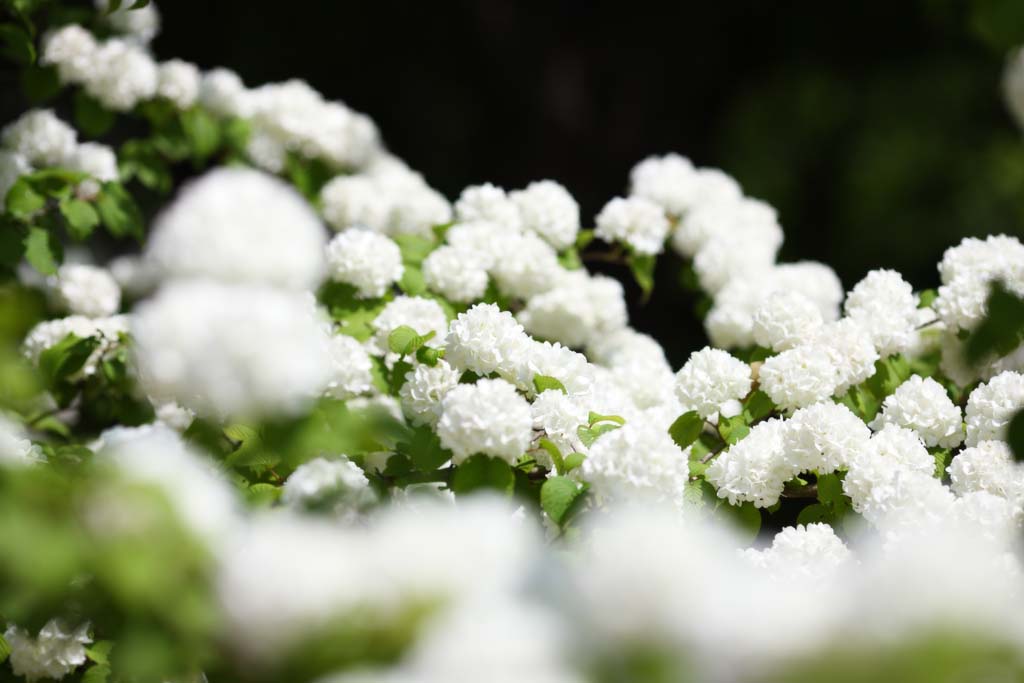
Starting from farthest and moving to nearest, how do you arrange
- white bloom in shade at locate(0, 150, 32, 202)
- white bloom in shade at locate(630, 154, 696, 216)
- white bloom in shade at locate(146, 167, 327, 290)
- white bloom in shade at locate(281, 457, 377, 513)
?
white bloom in shade at locate(630, 154, 696, 216), white bloom in shade at locate(0, 150, 32, 202), white bloom in shade at locate(281, 457, 377, 513), white bloom in shade at locate(146, 167, 327, 290)

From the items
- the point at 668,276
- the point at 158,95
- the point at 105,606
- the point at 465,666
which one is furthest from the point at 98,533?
the point at 668,276

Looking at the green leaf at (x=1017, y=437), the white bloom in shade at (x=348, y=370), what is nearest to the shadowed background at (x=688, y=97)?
the white bloom in shade at (x=348, y=370)

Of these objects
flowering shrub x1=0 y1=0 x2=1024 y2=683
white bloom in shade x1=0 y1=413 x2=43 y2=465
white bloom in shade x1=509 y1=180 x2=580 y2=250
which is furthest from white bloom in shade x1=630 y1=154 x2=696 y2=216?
white bloom in shade x1=0 y1=413 x2=43 y2=465

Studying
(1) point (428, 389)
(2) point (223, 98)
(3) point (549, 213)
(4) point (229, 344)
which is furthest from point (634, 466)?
(2) point (223, 98)

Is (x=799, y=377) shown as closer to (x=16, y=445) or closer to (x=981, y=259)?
(x=981, y=259)

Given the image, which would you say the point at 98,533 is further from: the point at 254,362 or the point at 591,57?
the point at 591,57

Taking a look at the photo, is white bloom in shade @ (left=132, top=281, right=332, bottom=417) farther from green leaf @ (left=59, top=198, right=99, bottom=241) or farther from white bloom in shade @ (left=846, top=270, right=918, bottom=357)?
green leaf @ (left=59, top=198, right=99, bottom=241)
